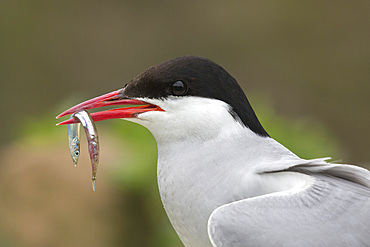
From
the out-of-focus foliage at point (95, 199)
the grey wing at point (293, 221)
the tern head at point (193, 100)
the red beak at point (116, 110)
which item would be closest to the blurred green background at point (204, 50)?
the out-of-focus foliage at point (95, 199)

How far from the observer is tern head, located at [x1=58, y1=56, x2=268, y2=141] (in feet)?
7.20

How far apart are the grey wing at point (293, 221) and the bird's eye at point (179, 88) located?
1.46ft

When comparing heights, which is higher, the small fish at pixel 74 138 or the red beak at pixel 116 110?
the red beak at pixel 116 110

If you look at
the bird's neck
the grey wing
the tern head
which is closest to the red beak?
the tern head

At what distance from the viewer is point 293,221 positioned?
1925 millimetres

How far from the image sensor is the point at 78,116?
2.27 meters

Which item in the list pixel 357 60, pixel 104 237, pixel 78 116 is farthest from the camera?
pixel 357 60

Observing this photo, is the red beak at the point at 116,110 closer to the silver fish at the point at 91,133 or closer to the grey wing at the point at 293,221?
the silver fish at the point at 91,133

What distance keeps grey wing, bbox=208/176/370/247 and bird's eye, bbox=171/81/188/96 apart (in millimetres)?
445

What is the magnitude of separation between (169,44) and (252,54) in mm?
950

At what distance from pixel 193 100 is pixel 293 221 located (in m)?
0.55

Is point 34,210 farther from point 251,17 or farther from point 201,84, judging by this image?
point 251,17

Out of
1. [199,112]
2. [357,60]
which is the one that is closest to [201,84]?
[199,112]

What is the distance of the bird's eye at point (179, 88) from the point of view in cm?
220
